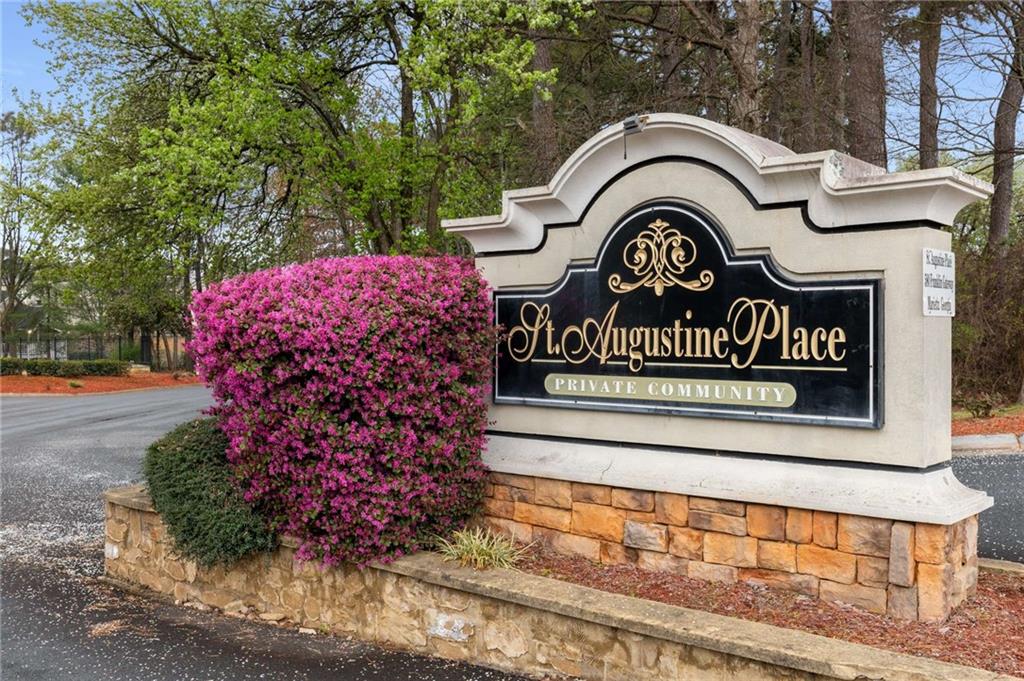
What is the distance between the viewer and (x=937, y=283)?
14.8 ft

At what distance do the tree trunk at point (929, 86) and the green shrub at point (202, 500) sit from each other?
9628mm

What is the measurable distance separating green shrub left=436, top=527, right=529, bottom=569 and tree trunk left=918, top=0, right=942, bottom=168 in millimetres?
8781

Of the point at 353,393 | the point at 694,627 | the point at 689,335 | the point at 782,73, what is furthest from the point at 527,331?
the point at 782,73

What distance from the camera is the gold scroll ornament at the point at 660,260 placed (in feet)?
16.9

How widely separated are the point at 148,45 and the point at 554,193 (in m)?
8.61

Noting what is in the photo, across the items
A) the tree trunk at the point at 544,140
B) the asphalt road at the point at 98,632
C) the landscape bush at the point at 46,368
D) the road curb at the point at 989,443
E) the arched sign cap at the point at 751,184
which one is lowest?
the asphalt road at the point at 98,632

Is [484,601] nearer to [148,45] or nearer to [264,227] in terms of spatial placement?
[264,227]

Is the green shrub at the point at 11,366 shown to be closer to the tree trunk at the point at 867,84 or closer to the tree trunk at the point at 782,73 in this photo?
the tree trunk at the point at 782,73

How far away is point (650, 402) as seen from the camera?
5.30m

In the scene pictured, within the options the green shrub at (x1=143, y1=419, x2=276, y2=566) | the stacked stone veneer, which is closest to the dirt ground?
the stacked stone veneer

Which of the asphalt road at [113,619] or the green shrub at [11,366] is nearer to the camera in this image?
the asphalt road at [113,619]

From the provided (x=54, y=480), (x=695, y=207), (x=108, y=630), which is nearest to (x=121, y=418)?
(x=54, y=480)

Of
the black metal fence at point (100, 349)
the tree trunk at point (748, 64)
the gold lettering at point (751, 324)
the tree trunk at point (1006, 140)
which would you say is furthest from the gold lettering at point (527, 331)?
the black metal fence at point (100, 349)

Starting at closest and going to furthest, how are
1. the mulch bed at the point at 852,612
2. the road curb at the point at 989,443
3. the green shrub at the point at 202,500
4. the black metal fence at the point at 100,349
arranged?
the mulch bed at the point at 852,612
the green shrub at the point at 202,500
the road curb at the point at 989,443
the black metal fence at the point at 100,349
